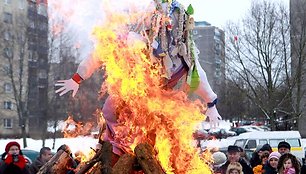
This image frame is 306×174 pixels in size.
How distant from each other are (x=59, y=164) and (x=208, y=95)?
1599 millimetres

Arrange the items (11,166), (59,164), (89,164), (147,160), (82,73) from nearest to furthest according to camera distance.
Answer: (147,160) < (89,164) < (82,73) < (59,164) < (11,166)

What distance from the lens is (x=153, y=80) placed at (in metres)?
4.82

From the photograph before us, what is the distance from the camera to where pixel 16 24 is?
38.2 m

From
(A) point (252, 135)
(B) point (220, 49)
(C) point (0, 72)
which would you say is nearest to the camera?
(A) point (252, 135)

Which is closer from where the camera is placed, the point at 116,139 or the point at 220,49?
the point at 116,139

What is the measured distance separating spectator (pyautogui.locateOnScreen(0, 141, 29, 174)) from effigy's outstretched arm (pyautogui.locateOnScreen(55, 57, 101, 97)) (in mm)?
2866

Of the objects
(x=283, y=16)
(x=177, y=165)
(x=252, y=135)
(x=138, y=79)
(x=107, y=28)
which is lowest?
(x=252, y=135)

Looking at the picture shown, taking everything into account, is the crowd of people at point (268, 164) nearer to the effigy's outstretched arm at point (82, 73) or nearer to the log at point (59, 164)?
the log at point (59, 164)

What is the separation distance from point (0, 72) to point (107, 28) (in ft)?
125

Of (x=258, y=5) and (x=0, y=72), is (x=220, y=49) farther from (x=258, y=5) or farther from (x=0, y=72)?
(x=0, y=72)

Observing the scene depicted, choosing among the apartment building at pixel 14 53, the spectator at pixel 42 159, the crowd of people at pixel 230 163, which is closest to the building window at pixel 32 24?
the apartment building at pixel 14 53

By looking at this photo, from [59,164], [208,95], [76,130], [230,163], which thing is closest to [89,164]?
[59,164]

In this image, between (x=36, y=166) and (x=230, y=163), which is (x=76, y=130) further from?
(x=36, y=166)

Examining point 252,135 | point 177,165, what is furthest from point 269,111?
point 177,165
